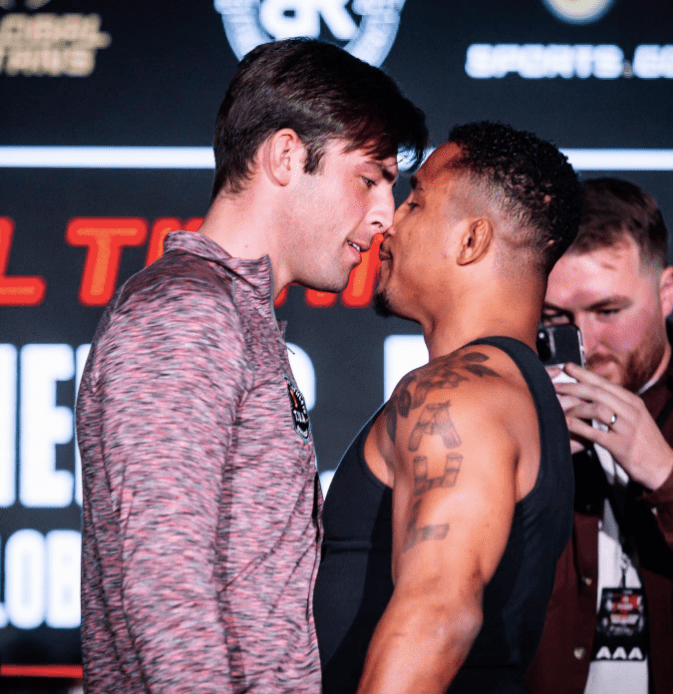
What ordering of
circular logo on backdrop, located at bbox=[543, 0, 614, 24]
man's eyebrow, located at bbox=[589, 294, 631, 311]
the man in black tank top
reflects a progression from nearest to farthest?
1. the man in black tank top
2. man's eyebrow, located at bbox=[589, 294, 631, 311]
3. circular logo on backdrop, located at bbox=[543, 0, 614, 24]

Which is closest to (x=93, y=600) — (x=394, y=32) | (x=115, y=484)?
(x=115, y=484)

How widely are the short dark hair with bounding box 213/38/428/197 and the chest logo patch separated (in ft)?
1.20

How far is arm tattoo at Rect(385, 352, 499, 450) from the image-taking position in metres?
1.09

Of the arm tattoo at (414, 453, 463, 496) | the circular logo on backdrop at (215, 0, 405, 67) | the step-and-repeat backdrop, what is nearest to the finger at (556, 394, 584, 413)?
the arm tattoo at (414, 453, 463, 496)

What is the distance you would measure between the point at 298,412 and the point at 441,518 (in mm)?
255

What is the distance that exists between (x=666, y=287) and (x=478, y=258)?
0.94 meters

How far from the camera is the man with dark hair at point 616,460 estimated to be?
1622 mm

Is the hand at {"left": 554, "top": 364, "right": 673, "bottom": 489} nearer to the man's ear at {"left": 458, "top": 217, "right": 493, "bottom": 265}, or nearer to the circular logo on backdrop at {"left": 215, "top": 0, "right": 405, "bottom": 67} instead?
the man's ear at {"left": 458, "top": 217, "right": 493, "bottom": 265}

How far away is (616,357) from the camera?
194cm

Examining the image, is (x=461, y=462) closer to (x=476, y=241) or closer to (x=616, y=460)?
(x=476, y=241)

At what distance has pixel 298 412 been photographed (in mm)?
1112

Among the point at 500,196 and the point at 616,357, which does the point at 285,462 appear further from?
the point at 616,357

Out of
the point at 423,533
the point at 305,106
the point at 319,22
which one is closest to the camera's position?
the point at 423,533

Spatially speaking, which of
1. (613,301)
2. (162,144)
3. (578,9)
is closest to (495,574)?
(613,301)
